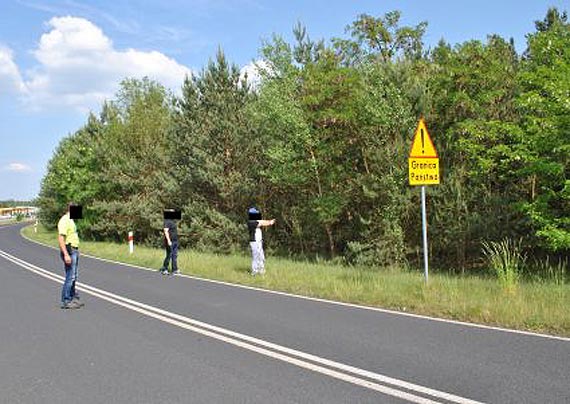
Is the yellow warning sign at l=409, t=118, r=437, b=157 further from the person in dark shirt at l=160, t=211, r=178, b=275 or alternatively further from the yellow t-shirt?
the person in dark shirt at l=160, t=211, r=178, b=275

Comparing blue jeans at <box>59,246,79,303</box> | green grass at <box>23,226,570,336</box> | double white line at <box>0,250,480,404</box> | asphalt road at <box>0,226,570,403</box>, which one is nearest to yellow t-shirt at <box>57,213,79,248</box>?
blue jeans at <box>59,246,79,303</box>

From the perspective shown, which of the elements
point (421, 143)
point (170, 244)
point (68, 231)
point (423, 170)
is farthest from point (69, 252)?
point (421, 143)

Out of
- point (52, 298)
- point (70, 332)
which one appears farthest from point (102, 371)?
point (52, 298)

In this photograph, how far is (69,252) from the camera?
1073 cm

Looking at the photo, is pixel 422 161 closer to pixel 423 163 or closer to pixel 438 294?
pixel 423 163

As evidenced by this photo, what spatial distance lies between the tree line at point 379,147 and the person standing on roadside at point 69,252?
10.4 m

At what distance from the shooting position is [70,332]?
8.20 metres

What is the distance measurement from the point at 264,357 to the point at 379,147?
13852 millimetres

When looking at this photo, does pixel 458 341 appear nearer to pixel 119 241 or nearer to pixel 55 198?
pixel 119 241

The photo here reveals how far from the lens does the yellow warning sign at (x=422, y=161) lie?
11188 millimetres

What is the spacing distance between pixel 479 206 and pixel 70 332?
13.6 m

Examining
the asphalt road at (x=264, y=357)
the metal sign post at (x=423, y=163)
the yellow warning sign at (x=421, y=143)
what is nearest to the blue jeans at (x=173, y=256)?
the asphalt road at (x=264, y=357)

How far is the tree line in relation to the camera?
1464 cm

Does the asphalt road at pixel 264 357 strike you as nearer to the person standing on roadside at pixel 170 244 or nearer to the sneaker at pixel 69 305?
the sneaker at pixel 69 305
